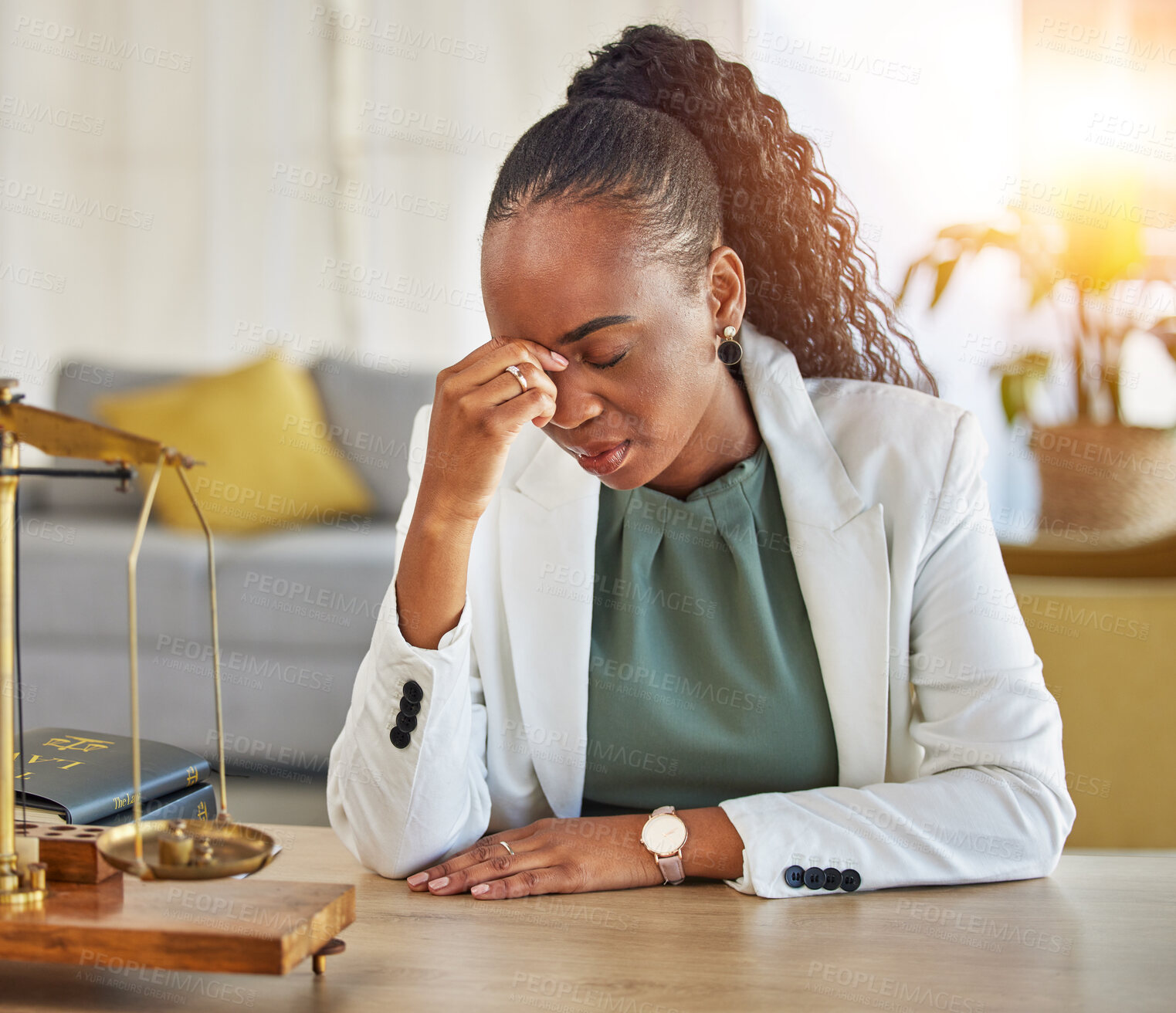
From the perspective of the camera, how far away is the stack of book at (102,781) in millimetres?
997

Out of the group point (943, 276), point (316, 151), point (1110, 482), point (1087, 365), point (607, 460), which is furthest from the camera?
point (316, 151)

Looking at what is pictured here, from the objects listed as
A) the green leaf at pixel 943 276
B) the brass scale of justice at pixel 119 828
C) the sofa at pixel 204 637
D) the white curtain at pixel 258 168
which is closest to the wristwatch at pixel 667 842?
the brass scale of justice at pixel 119 828

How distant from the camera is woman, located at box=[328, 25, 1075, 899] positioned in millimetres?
1065

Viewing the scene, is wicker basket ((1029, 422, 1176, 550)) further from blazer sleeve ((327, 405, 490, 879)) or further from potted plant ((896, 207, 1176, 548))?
blazer sleeve ((327, 405, 490, 879))

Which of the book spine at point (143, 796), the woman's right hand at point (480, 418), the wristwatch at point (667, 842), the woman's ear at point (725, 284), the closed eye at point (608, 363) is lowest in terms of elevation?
the wristwatch at point (667, 842)

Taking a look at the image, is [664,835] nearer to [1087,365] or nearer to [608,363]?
[608,363]

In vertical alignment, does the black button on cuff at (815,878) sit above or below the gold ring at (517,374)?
below

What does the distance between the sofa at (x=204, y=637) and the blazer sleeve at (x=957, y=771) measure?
1.96 meters

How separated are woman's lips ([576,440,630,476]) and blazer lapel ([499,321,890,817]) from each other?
144 mm

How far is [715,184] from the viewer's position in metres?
1.34

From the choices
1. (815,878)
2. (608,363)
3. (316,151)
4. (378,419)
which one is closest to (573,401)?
(608,363)

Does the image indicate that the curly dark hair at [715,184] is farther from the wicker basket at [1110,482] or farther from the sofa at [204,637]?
the sofa at [204,637]

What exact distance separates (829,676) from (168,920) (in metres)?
0.77

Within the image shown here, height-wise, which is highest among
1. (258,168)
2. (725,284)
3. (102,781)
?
(258,168)
